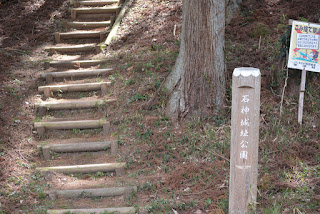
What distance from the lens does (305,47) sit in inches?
248

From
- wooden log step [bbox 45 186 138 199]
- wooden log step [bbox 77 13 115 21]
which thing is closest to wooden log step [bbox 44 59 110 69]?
wooden log step [bbox 77 13 115 21]

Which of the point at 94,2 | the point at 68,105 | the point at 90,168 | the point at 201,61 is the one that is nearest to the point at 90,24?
the point at 94,2

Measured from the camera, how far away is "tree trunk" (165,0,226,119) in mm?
6797

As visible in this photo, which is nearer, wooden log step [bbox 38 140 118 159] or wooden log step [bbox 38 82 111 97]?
wooden log step [bbox 38 140 118 159]

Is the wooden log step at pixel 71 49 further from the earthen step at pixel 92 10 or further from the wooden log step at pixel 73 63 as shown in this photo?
the earthen step at pixel 92 10

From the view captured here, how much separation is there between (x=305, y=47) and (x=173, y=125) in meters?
2.80

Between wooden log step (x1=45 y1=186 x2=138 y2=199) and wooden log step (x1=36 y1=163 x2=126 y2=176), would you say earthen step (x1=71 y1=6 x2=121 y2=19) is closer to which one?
wooden log step (x1=36 y1=163 x2=126 y2=176)

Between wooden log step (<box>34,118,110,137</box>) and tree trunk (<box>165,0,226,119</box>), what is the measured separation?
4.49 ft

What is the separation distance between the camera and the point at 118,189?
5.68 m

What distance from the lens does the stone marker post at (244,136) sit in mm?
4266

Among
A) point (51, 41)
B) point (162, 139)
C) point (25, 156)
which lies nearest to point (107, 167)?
point (162, 139)

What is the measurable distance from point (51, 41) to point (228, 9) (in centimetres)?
509

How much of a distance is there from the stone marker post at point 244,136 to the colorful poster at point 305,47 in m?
2.45

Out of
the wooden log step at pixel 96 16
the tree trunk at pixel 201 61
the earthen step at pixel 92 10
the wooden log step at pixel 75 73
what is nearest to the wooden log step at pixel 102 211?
the tree trunk at pixel 201 61
